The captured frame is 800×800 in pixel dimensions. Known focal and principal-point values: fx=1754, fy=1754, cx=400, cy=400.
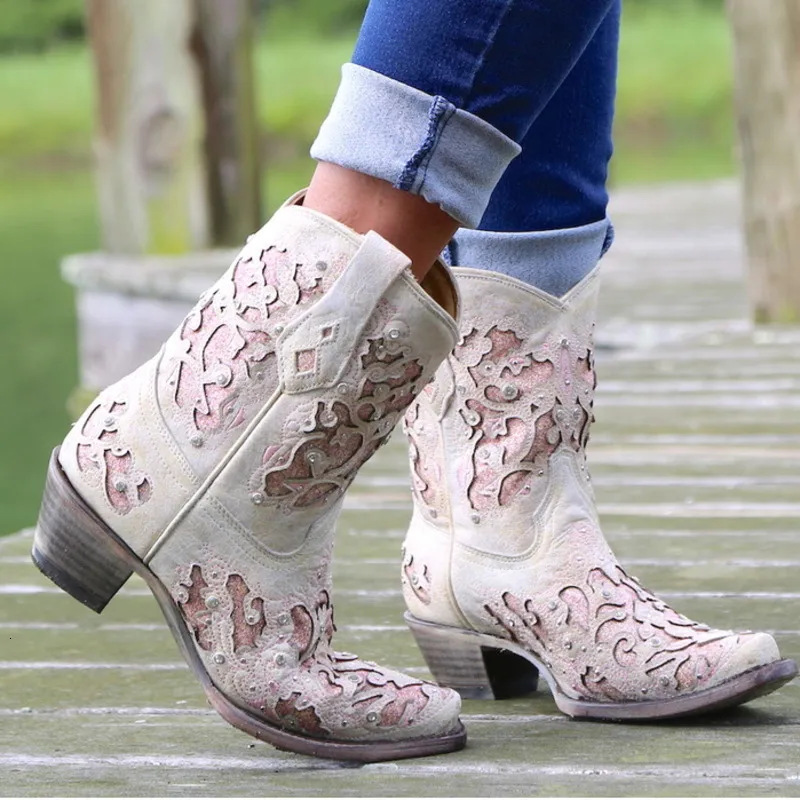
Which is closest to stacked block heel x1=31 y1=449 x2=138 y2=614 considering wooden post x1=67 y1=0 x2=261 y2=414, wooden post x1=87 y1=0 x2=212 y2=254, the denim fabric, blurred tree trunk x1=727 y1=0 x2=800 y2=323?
the denim fabric

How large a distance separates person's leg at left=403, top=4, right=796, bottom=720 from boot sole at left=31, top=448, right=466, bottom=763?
154mm

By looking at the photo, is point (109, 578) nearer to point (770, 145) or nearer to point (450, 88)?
point (450, 88)

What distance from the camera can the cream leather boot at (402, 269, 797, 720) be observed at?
1.14 metres

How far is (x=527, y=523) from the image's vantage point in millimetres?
1172

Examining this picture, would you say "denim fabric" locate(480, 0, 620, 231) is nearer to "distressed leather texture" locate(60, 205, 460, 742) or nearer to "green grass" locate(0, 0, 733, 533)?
"distressed leather texture" locate(60, 205, 460, 742)

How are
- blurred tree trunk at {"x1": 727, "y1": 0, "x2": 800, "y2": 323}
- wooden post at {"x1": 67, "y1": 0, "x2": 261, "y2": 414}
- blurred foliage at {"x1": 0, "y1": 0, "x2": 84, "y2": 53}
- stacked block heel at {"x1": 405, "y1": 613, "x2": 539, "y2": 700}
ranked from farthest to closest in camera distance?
blurred foliage at {"x1": 0, "y1": 0, "x2": 84, "y2": 53}
wooden post at {"x1": 67, "y1": 0, "x2": 261, "y2": 414}
blurred tree trunk at {"x1": 727, "y1": 0, "x2": 800, "y2": 323}
stacked block heel at {"x1": 405, "y1": 613, "x2": 539, "y2": 700}

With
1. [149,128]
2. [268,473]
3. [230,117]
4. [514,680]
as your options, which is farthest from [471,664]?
[230,117]

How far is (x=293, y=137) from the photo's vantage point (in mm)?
17734

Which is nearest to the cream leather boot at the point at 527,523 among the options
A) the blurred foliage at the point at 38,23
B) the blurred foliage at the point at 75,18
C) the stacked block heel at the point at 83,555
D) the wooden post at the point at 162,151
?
the stacked block heel at the point at 83,555

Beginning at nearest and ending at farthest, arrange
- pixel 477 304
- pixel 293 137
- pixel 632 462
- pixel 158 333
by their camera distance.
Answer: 1. pixel 477 304
2. pixel 632 462
3. pixel 158 333
4. pixel 293 137

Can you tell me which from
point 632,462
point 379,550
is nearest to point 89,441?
point 379,550

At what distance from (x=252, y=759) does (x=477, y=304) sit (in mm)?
333

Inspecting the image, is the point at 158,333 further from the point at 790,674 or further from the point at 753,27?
the point at 790,674

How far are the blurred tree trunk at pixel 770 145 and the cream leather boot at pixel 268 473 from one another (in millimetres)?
2162
